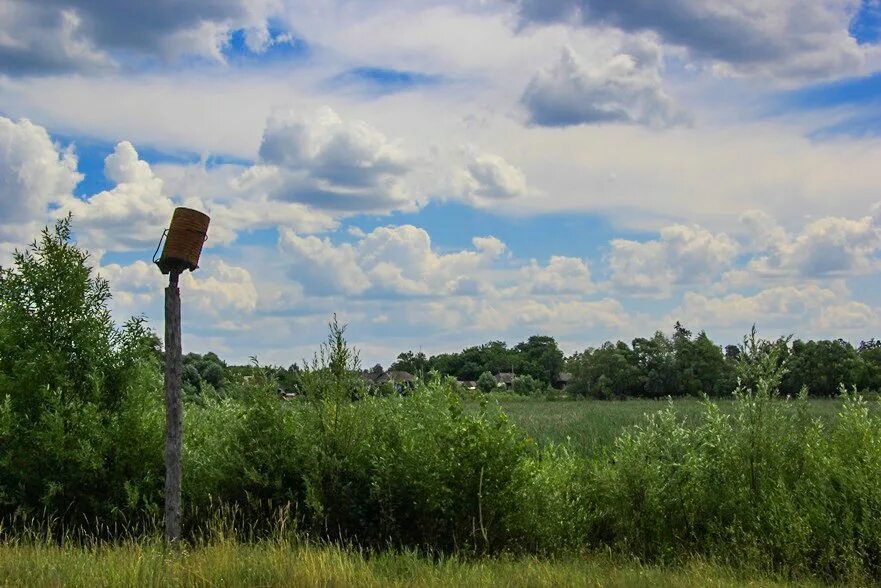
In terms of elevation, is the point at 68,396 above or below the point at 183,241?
below

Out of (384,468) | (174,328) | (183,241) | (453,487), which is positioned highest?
(183,241)

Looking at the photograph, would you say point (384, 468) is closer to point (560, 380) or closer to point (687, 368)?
point (687, 368)

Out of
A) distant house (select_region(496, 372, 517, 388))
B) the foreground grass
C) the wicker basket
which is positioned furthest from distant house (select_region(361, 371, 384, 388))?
distant house (select_region(496, 372, 517, 388))

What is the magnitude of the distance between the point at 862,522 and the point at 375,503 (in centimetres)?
603

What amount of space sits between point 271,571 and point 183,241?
11.9 ft

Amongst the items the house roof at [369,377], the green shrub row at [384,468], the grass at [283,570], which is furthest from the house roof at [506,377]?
the grass at [283,570]

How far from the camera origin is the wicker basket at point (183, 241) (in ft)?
30.6

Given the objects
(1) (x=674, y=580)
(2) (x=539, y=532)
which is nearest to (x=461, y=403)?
(2) (x=539, y=532)

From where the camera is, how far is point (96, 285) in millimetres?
12078

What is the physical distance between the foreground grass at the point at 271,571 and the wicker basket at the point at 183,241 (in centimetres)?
297

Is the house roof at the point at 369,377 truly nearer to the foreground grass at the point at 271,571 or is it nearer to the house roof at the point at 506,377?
the foreground grass at the point at 271,571

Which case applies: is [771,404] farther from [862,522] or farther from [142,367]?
[142,367]

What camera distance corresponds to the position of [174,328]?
9.35 meters

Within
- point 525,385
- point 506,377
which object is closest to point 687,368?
point 525,385
